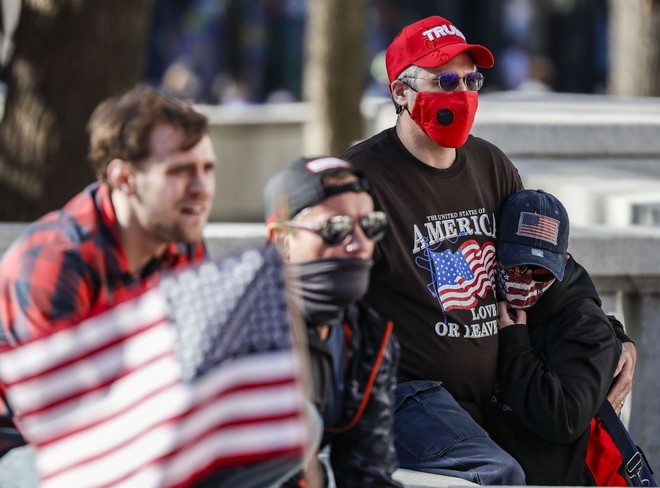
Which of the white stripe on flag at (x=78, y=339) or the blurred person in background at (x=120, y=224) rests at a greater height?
the blurred person in background at (x=120, y=224)

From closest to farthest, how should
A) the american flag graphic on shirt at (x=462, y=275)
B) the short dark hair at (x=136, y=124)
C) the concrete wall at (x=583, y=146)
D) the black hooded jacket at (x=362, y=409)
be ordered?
the short dark hair at (x=136, y=124) < the black hooded jacket at (x=362, y=409) < the american flag graphic on shirt at (x=462, y=275) < the concrete wall at (x=583, y=146)

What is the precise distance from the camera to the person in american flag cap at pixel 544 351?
14.4 ft

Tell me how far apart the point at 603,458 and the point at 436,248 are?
93cm

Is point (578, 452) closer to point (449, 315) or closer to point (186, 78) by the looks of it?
point (449, 315)

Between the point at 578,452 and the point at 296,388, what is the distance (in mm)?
1688

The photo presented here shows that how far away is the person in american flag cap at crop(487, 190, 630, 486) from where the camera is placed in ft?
14.4

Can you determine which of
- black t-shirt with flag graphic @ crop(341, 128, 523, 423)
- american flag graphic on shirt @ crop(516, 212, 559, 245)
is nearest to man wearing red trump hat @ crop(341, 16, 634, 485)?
black t-shirt with flag graphic @ crop(341, 128, 523, 423)

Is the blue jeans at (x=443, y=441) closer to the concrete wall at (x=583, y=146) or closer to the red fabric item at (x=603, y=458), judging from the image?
the red fabric item at (x=603, y=458)

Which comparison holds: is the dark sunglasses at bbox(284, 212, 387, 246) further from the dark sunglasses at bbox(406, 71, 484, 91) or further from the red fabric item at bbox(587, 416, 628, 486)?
the red fabric item at bbox(587, 416, 628, 486)

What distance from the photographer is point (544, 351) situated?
4.55 meters

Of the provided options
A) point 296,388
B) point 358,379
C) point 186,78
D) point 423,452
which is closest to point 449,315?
point 423,452

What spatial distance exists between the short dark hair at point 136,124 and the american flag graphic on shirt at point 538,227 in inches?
60.4

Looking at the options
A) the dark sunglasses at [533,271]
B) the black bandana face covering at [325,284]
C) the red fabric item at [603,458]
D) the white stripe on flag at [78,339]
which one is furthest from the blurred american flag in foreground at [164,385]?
the red fabric item at [603,458]

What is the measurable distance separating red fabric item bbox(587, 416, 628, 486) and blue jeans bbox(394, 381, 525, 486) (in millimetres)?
444
